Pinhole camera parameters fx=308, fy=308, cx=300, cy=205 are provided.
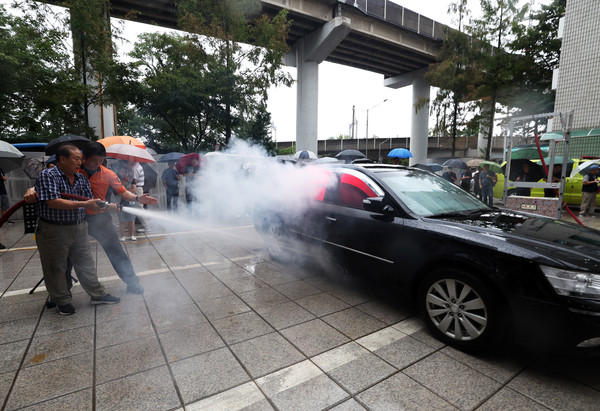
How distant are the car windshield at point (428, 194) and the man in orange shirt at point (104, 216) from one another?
116 inches

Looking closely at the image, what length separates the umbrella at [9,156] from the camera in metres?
5.96

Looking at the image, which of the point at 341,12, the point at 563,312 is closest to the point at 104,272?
the point at 563,312

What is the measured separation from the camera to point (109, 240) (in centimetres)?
360

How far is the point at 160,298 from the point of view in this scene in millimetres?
3668

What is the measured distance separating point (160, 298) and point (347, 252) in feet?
7.50

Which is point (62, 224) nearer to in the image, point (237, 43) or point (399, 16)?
point (237, 43)

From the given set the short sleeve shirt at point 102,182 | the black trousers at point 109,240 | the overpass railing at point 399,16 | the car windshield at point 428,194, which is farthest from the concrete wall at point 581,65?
the black trousers at point 109,240

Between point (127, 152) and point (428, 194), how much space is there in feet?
18.1

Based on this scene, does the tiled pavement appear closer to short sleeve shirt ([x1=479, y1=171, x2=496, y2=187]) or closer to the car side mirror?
the car side mirror

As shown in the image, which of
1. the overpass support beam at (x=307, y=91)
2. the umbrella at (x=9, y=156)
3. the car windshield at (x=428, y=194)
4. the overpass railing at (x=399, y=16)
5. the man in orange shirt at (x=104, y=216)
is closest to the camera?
the car windshield at (x=428, y=194)

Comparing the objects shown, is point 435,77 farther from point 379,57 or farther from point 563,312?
point 563,312

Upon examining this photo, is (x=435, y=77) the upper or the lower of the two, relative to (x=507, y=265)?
upper

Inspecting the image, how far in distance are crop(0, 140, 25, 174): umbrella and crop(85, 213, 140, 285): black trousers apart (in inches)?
166

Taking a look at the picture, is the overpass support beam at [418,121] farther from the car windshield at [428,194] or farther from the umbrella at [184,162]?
the car windshield at [428,194]
